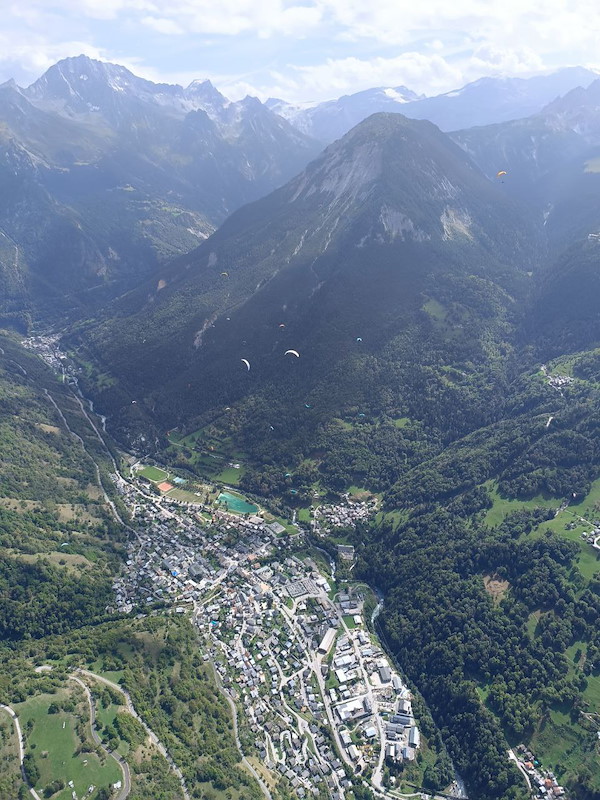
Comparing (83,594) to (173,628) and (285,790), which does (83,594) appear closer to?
(173,628)

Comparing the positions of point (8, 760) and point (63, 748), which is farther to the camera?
point (63, 748)

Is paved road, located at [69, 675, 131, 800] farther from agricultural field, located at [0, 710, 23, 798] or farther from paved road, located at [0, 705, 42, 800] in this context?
agricultural field, located at [0, 710, 23, 798]

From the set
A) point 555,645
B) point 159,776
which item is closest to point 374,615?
point 555,645

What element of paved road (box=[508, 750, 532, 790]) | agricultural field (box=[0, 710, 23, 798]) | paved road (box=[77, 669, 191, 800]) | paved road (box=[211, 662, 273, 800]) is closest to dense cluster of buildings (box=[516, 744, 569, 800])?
paved road (box=[508, 750, 532, 790])

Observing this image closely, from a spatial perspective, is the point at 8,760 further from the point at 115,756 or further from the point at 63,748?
the point at 115,756

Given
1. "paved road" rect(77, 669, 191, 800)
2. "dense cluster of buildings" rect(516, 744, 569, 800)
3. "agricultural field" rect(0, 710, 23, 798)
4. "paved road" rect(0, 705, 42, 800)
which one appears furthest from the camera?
"dense cluster of buildings" rect(516, 744, 569, 800)

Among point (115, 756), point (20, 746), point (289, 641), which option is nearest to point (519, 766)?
point (289, 641)

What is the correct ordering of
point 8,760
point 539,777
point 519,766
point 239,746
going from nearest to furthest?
point 8,760 → point 539,777 → point 519,766 → point 239,746

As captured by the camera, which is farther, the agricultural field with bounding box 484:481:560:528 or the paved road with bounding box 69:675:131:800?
the agricultural field with bounding box 484:481:560:528

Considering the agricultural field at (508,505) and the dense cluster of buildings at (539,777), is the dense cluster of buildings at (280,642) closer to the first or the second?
the dense cluster of buildings at (539,777)
